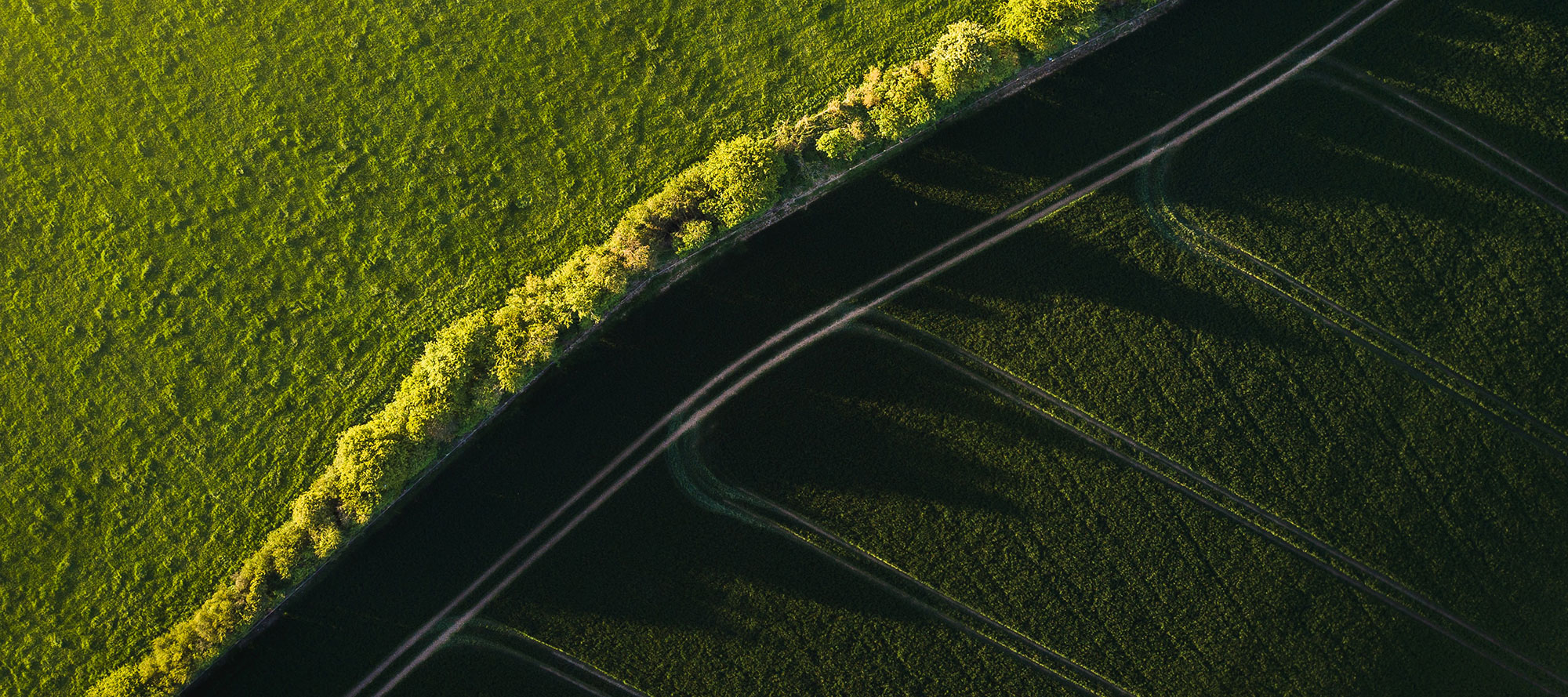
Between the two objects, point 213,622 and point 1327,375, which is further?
point 1327,375

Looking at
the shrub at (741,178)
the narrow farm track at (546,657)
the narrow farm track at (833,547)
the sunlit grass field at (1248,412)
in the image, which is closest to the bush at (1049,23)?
the sunlit grass field at (1248,412)

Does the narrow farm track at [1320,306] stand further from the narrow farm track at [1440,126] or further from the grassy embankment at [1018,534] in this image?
the grassy embankment at [1018,534]

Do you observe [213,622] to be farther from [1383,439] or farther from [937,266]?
[1383,439]

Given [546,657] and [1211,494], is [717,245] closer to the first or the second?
[546,657]

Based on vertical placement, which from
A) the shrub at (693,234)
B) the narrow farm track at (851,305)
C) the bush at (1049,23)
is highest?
the bush at (1049,23)

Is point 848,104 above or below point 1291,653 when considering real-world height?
above

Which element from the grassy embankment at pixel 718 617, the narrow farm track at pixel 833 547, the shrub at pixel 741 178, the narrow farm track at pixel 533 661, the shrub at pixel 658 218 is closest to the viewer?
the shrub at pixel 658 218

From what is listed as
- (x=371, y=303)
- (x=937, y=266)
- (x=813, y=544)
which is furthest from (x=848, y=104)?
(x=371, y=303)
